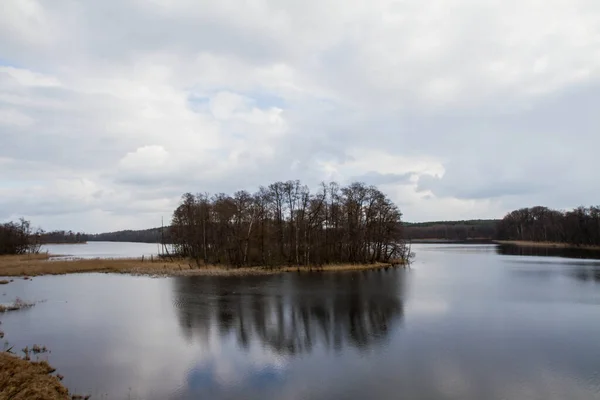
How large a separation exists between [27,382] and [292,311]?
58.3 ft

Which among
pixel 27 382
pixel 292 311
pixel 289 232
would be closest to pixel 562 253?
pixel 289 232

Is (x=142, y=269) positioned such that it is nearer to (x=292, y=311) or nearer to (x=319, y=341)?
(x=292, y=311)

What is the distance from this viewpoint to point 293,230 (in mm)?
72438

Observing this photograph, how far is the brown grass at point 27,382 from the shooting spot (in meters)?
11.6

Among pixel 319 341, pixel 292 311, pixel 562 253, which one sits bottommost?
pixel 562 253

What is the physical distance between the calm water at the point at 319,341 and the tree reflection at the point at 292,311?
0.42 ft

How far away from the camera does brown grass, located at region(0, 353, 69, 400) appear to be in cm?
1165

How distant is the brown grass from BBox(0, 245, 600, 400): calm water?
911mm

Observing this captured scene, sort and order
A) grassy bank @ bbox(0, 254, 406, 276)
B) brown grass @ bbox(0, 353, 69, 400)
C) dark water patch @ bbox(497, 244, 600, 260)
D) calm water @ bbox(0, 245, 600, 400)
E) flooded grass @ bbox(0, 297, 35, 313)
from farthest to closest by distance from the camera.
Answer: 1. dark water patch @ bbox(497, 244, 600, 260)
2. grassy bank @ bbox(0, 254, 406, 276)
3. flooded grass @ bbox(0, 297, 35, 313)
4. calm water @ bbox(0, 245, 600, 400)
5. brown grass @ bbox(0, 353, 69, 400)

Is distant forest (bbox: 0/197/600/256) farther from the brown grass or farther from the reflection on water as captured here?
the brown grass

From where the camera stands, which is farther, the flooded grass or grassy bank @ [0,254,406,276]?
grassy bank @ [0,254,406,276]

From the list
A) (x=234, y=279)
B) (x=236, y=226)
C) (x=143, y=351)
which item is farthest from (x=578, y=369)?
(x=236, y=226)

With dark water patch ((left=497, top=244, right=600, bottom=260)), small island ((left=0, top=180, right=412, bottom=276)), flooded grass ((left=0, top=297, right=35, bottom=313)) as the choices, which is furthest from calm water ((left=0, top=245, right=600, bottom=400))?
dark water patch ((left=497, top=244, right=600, bottom=260))

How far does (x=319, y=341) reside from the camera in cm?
2050
